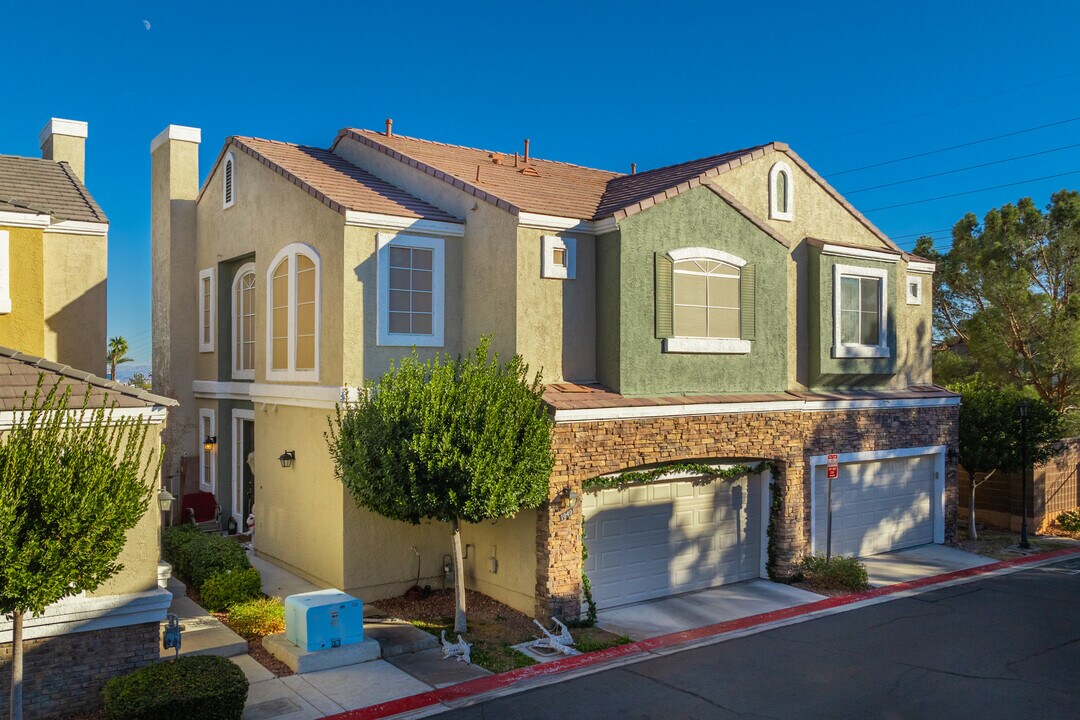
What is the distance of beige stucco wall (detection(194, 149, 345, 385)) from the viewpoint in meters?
14.6

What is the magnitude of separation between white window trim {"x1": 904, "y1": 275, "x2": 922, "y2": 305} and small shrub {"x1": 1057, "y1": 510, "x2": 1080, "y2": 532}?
7.62 m

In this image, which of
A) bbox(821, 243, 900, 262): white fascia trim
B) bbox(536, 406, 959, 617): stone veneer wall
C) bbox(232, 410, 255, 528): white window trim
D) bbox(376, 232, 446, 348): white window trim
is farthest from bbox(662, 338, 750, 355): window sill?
bbox(232, 410, 255, 528): white window trim

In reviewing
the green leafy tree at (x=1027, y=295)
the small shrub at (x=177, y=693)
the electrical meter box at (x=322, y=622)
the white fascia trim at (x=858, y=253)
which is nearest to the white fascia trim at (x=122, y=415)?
the small shrub at (x=177, y=693)

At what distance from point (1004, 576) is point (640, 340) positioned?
9208 mm

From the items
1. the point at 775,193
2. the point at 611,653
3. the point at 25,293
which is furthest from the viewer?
the point at 775,193

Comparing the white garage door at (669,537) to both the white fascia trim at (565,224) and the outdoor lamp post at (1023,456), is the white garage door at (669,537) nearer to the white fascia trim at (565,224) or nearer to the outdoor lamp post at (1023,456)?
the white fascia trim at (565,224)

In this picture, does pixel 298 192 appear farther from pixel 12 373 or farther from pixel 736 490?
pixel 736 490

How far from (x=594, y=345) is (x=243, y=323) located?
8.65 m

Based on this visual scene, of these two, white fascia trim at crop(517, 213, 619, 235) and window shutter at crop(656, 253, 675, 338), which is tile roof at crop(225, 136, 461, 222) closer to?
white fascia trim at crop(517, 213, 619, 235)

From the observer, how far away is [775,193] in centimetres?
1788

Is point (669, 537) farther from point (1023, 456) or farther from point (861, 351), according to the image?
point (1023, 456)

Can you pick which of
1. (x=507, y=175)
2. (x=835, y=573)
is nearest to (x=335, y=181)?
(x=507, y=175)

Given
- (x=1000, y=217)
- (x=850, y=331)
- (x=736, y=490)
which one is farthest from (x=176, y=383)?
(x=1000, y=217)

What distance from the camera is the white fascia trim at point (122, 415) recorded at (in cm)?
941
